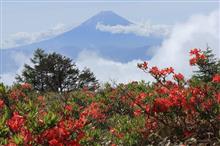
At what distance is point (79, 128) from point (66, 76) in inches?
1623

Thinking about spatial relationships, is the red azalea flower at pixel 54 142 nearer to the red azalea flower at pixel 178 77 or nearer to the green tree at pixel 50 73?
the red azalea flower at pixel 178 77

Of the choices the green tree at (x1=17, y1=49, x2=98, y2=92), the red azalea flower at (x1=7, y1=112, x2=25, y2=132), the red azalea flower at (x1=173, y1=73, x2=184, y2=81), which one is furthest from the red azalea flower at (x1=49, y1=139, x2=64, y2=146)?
the green tree at (x1=17, y1=49, x2=98, y2=92)

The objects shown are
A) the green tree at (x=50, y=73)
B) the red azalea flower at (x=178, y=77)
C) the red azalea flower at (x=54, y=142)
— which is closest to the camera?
the red azalea flower at (x=54, y=142)

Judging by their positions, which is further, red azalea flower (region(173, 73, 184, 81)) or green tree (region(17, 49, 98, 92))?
green tree (region(17, 49, 98, 92))

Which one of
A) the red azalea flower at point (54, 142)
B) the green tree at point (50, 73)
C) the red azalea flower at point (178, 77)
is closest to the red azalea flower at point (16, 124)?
the red azalea flower at point (54, 142)

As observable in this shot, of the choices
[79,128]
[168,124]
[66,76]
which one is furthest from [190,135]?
[66,76]

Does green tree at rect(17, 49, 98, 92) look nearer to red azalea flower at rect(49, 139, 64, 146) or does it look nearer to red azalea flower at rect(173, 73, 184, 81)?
red azalea flower at rect(173, 73, 184, 81)

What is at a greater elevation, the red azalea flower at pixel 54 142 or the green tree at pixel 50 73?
the green tree at pixel 50 73

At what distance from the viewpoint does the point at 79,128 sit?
27.3 feet

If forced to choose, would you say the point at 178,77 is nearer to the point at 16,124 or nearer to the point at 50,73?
the point at 16,124

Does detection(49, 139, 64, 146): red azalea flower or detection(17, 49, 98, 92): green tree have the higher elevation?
detection(17, 49, 98, 92): green tree

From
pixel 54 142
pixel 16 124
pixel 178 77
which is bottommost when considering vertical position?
pixel 54 142

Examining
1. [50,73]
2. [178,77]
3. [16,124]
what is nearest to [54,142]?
[16,124]

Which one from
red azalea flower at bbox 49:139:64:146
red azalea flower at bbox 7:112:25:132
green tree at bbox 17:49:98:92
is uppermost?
green tree at bbox 17:49:98:92
